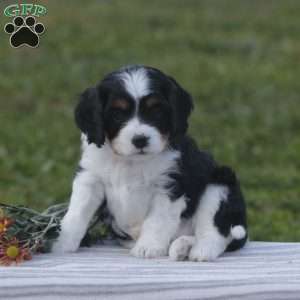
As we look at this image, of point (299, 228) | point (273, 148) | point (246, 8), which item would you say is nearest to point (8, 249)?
point (299, 228)

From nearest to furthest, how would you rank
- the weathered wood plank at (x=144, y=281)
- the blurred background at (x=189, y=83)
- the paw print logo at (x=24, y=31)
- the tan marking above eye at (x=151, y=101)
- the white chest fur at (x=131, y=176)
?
1. the weathered wood plank at (x=144, y=281)
2. the tan marking above eye at (x=151, y=101)
3. the white chest fur at (x=131, y=176)
4. the paw print logo at (x=24, y=31)
5. the blurred background at (x=189, y=83)

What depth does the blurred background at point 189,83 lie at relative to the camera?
10.5m

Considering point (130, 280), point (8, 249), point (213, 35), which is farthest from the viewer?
point (213, 35)

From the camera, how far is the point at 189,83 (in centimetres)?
1454

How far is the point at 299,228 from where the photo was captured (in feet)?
29.0

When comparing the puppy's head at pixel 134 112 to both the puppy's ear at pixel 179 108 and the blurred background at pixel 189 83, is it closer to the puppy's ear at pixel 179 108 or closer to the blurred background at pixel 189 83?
the puppy's ear at pixel 179 108

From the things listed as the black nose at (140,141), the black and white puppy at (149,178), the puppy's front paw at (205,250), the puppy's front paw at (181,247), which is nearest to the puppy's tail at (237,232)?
the black and white puppy at (149,178)

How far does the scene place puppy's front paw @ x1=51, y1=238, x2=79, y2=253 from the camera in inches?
215

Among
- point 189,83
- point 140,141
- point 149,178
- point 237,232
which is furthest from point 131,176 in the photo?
point 189,83

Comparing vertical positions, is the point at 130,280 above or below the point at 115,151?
below

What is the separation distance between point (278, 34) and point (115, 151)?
44.9ft

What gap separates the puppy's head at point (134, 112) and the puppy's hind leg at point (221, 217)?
46cm

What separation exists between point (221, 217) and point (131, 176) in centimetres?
60

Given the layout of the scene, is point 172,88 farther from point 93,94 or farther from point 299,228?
point 299,228
